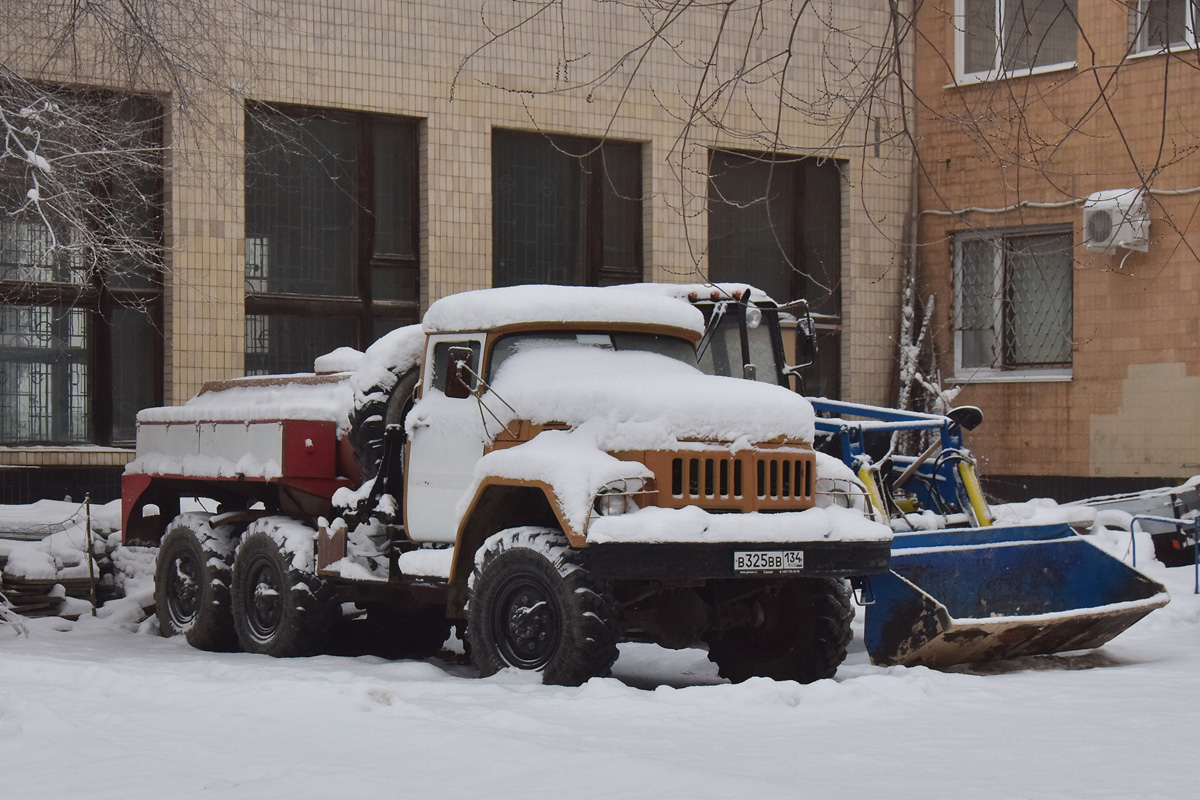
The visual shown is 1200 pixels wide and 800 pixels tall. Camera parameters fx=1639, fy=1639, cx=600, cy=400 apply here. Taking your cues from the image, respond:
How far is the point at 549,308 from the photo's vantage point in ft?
33.4

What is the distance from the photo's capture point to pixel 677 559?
878 cm

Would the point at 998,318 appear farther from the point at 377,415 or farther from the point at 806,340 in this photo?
the point at 377,415

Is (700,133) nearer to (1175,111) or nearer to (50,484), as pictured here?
(1175,111)

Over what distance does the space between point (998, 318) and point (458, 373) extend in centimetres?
1305

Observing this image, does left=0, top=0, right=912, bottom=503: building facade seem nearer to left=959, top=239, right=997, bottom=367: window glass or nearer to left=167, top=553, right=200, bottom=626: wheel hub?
left=959, top=239, right=997, bottom=367: window glass

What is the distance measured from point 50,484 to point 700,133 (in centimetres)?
892

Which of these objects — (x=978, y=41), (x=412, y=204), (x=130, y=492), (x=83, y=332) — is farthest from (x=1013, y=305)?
(x=130, y=492)

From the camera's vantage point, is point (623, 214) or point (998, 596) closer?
point (998, 596)

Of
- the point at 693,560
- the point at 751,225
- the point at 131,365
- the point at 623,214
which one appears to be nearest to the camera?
the point at 693,560

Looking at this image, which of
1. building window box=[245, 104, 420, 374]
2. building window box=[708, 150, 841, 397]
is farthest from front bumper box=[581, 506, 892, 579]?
building window box=[708, 150, 841, 397]

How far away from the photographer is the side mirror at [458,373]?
988 centimetres

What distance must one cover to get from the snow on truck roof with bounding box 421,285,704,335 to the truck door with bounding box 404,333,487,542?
0.11m

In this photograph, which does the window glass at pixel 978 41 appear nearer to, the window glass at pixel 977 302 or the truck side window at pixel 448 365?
the window glass at pixel 977 302

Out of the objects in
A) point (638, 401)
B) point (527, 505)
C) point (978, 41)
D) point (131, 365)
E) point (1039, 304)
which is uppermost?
point (978, 41)
